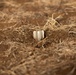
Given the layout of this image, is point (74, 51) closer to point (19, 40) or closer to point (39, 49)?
point (39, 49)

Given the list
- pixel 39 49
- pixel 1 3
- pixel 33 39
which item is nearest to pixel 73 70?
pixel 39 49

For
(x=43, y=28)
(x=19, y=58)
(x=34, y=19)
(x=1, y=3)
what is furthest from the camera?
(x=1, y=3)

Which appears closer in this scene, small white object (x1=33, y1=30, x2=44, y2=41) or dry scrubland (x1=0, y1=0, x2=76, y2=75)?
dry scrubland (x1=0, y1=0, x2=76, y2=75)

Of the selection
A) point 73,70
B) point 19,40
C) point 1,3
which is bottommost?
point 73,70

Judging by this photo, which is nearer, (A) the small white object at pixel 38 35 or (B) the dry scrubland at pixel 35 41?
(B) the dry scrubland at pixel 35 41

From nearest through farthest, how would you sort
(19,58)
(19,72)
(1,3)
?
(19,72), (19,58), (1,3)

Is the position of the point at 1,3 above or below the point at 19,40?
above

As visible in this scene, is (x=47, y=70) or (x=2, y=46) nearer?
(x=47, y=70)
